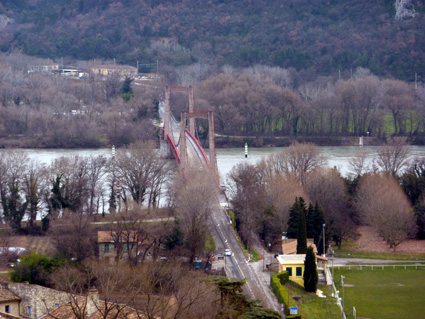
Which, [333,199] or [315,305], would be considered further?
[333,199]

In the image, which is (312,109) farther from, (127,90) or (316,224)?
(316,224)

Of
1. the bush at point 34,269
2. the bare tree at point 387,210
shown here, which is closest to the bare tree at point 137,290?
the bush at point 34,269

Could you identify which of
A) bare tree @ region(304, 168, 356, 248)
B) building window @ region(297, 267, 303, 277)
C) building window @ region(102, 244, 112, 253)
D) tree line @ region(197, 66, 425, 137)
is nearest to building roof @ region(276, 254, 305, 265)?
building window @ region(297, 267, 303, 277)

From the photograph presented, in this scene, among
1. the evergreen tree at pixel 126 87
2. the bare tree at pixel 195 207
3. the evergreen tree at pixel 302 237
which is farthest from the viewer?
the evergreen tree at pixel 126 87

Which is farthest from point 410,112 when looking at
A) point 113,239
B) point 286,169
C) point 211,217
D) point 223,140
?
point 113,239

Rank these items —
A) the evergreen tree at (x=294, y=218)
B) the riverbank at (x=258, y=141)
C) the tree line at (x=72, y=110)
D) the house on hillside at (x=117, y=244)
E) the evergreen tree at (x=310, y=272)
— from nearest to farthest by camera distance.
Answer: the evergreen tree at (x=310, y=272), the house on hillside at (x=117, y=244), the evergreen tree at (x=294, y=218), the riverbank at (x=258, y=141), the tree line at (x=72, y=110)

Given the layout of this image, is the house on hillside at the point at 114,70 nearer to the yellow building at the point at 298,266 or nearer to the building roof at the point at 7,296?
the yellow building at the point at 298,266

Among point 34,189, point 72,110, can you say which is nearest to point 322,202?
point 34,189
